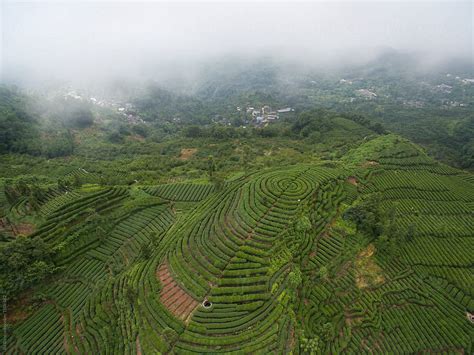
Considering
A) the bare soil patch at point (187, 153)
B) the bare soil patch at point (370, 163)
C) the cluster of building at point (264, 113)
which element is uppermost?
the bare soil patch at point (370, 163)

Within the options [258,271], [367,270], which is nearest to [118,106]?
[258,271]

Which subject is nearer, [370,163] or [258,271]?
[258,271]

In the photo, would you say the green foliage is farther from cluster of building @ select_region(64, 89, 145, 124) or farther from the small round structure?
cluster of building @ select_region(64, 89, 145, 124)

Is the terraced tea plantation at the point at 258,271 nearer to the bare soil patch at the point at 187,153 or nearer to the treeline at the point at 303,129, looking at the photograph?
the bare soil patch at the point at 187,153

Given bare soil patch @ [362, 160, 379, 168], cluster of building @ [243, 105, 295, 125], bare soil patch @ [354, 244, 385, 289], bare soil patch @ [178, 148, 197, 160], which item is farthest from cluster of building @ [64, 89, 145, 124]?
bare soil patch @ [354, 244, 385, 289]

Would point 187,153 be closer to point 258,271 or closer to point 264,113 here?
point 258,271

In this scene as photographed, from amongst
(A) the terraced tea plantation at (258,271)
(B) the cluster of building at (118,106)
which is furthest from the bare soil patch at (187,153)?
(B) the cluster of building at (118,106)
